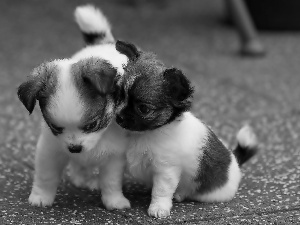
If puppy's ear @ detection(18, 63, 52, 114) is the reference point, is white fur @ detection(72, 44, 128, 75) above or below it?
above

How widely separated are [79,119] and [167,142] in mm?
457

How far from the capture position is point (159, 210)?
2785 millimetres

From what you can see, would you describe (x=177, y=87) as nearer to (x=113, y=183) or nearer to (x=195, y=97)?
(x=113, y=183)

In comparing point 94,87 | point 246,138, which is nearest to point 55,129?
point 94,87

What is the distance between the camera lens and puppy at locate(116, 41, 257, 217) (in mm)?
2613

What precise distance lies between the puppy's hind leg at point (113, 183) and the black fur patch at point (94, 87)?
11.5 inches

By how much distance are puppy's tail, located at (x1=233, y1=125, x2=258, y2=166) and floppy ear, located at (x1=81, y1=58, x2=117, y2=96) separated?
0.96 m

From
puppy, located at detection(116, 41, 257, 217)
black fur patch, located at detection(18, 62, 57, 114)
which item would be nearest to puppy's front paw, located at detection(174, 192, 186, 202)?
puppy, located at detection(116, 41, 257, 217)

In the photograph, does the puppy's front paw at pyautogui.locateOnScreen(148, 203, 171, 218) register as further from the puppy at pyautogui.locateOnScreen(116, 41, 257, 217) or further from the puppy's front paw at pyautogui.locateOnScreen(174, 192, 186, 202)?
the puppy's front paw at pyautogui.locateOnScreen(174, 192, 186, 202)

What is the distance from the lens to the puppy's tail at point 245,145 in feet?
10.7

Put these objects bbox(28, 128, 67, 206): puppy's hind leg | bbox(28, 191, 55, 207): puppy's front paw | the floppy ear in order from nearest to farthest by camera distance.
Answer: the floppy ear
bbox(28, 128, 67, 206): puppy's hind leg
bbox(28, 191, 55, 207): puppy's front paw

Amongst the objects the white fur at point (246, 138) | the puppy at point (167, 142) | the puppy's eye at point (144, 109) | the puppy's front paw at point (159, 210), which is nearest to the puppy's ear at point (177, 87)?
the puppy at point (167, 142)

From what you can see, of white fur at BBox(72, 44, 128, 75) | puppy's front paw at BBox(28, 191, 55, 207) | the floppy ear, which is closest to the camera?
the floppy ear

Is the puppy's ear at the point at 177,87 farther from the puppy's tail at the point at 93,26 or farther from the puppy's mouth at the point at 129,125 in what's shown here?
the puppy's tail at the point at 93,26
